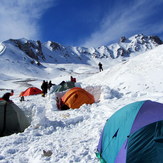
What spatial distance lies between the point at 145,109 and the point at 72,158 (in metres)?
2.17

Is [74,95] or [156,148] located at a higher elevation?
[74,95]

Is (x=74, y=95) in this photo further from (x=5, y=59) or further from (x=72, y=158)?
(x=5, y=59)

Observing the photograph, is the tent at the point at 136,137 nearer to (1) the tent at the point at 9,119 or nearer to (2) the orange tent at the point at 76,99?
(1) the tent at the point at 9,119

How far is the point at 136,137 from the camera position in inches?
136

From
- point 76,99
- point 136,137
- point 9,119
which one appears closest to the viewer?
point 136,137

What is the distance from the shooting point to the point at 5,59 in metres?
93.0

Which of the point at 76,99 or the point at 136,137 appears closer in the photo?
the point at 136,137

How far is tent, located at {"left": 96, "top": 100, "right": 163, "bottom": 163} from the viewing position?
129 inches

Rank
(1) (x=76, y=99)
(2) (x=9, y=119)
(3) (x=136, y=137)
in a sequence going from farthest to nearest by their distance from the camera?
(1) (x=76, y=99)
(2) (x=9, y=119)
(3) (x=136, y=137)

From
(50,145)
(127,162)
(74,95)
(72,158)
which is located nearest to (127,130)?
(127,162)

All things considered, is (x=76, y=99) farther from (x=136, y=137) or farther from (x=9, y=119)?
(x=136, y=137)

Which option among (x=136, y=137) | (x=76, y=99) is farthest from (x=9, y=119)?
(x=136, y=137)

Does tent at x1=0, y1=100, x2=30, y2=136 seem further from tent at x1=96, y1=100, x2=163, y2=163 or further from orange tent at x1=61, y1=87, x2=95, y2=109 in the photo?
tent at x1=96, y1=100, x2=163, y2=163

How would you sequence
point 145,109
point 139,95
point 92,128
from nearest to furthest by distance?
point 145,109, point 92,128, point 139,95
